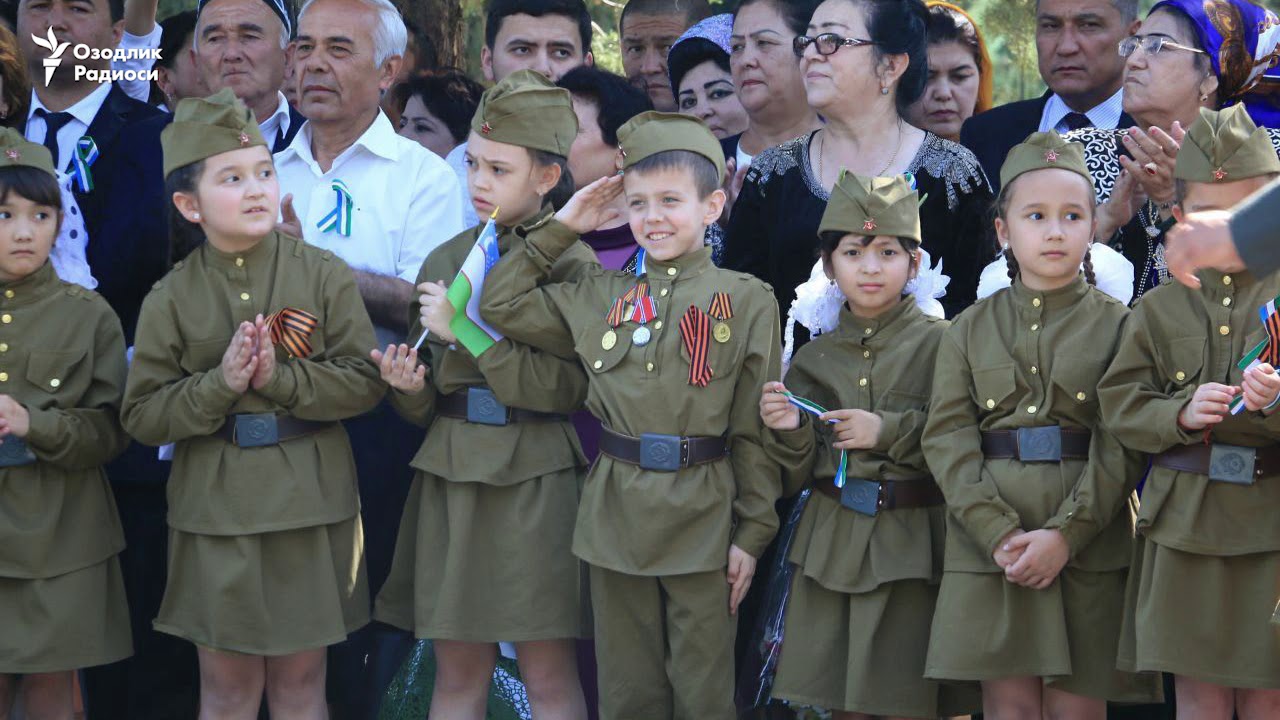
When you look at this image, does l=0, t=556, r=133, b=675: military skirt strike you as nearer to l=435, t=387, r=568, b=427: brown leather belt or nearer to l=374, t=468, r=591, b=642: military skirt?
l=374, t=468, r=591, b=642: military skirt

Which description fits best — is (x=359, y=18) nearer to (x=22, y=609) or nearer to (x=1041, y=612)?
(x=22, y=609)

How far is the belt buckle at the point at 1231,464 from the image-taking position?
3965 millimetres

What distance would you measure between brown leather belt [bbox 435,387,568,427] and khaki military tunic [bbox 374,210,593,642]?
17 mm

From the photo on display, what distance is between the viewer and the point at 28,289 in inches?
190

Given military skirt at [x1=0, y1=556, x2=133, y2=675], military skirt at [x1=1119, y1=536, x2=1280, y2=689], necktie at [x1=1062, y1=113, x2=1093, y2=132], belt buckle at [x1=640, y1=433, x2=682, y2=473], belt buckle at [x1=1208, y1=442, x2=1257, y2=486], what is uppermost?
necktie at [x1=1062, y1=113, x2=1093, y2=132]

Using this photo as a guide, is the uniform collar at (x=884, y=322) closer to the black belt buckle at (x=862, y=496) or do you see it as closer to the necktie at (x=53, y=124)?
the black belt buckle at (x=862, y=496)

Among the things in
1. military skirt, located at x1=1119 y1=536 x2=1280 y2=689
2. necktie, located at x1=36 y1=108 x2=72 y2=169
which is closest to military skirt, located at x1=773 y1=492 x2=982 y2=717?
military skirt, located at x1=1119 y1=536 x2=1280 y2=689

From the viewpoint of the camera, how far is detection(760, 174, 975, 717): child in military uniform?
14.5 feet

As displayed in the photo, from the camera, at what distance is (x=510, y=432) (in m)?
4.72

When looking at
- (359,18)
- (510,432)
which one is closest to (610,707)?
(510,432)

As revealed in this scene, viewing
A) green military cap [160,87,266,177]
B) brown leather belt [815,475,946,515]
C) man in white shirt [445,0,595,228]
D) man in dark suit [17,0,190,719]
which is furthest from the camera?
man in white shirt [445,0,595,228]

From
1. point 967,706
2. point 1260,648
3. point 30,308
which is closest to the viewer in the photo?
point 1260,648

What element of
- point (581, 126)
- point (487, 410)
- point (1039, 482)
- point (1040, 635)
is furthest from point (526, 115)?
point (1040, 635)

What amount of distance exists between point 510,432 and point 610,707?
0.88 metres
